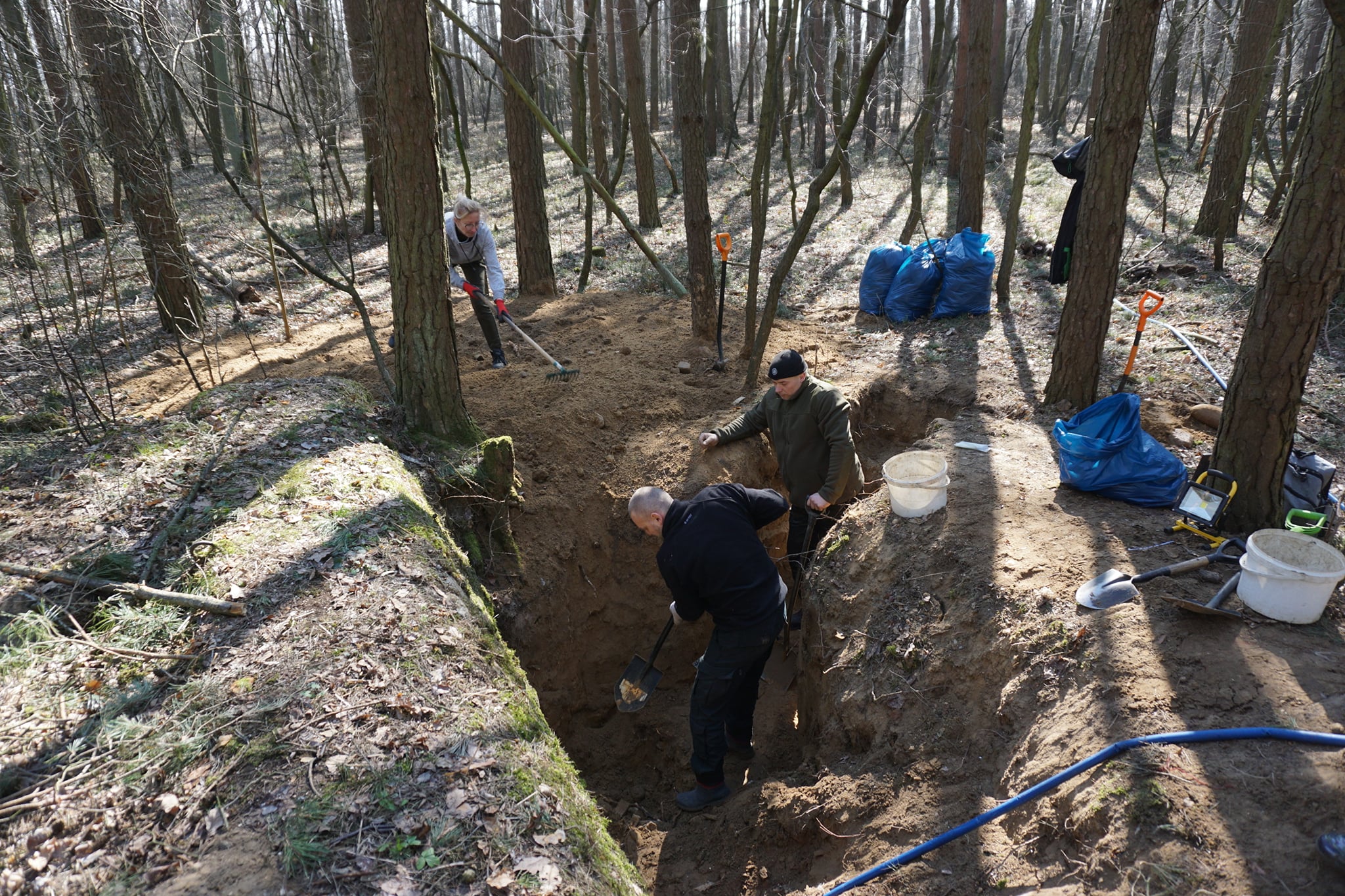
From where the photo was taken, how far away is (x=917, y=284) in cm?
902

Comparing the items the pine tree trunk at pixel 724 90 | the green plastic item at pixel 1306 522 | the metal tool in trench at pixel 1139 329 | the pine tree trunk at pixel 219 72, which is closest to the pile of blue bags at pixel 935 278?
the metal tool in trench at pixel 1139 329

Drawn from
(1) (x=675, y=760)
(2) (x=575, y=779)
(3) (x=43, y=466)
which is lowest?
(1) (x=675, y=760)

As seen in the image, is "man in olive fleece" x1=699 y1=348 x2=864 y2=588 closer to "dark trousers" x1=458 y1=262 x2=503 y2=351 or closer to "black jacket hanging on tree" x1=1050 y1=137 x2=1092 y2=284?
"dark trousers" x1=458 y1=262 x2=503 y2=351

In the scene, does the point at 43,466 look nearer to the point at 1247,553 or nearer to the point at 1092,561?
the point at 1092,561

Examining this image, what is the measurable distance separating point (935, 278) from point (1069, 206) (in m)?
1.61

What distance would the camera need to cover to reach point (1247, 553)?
3.45 metres

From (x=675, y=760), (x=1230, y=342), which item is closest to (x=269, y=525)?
(x=675, y=760)

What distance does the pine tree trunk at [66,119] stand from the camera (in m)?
6.45

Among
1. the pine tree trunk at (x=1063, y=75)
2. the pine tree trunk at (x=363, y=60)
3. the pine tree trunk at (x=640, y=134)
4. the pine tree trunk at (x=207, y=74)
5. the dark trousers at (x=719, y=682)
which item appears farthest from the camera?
the pine tree trunk at (x=1063, y=75)

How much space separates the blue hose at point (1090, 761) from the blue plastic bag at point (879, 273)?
7.17 metres

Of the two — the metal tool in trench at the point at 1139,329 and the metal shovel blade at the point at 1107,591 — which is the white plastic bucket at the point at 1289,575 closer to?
the metal shovel blade at the point at 1107,591

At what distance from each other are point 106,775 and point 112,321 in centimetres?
846

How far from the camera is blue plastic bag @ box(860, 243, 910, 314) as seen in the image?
9305mm

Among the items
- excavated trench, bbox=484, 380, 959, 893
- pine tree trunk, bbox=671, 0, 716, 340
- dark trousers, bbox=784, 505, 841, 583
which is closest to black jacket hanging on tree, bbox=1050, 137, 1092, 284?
pine tree trunk, bbox=671, 0, 716, 340
